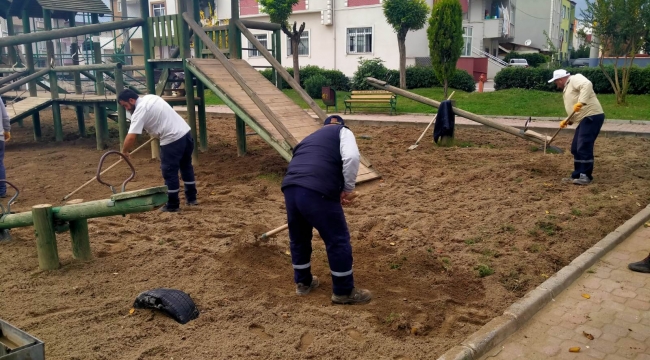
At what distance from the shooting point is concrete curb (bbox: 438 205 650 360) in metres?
3.64

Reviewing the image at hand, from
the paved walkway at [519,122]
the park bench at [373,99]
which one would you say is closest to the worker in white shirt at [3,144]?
the paved walkway at [519,122]

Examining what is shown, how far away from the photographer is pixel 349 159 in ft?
14.0

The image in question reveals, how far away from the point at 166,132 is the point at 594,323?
5.22 metres

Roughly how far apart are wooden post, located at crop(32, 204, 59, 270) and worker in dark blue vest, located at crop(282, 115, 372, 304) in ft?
7.36

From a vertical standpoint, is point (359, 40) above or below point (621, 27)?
above

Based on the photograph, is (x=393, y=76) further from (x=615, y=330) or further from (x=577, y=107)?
(x=615, y=330)

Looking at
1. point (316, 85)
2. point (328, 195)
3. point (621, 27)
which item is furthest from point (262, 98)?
point (316, 85)

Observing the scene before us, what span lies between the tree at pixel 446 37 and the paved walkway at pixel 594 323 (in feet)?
47.5

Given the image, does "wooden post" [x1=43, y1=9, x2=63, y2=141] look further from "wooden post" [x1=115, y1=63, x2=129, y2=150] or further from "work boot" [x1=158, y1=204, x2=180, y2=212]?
"work boot" [x1=158, y1=204, x2=180, y2=212]

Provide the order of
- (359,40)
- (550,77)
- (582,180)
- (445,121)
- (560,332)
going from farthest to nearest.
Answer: (359,40), (550,77), (445,121), (582,180), (560,332)

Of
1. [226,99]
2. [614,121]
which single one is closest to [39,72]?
[226,99]

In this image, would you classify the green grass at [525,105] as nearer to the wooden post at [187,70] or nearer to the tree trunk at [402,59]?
the tree trunk at [402,59]

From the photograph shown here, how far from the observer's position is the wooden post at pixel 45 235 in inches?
196

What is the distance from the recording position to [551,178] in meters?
8.47
